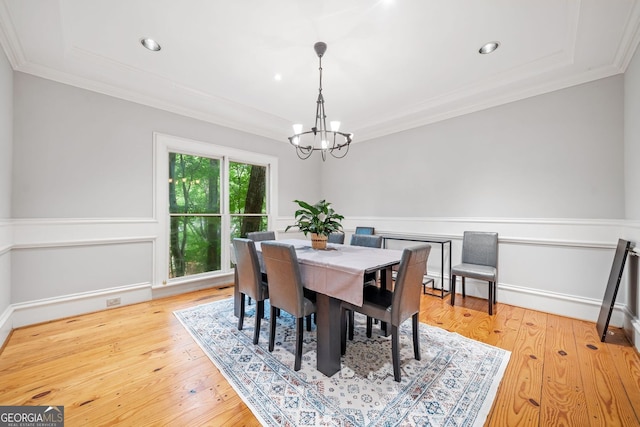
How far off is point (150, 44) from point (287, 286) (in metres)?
2.65

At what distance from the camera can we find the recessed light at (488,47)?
249cm

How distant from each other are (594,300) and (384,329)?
7.67 ft

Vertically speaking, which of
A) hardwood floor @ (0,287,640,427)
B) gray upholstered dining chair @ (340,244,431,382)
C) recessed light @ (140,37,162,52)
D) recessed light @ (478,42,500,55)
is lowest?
hardwood floor @ (0,287,640,427)

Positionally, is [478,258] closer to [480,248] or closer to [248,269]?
[480,248]

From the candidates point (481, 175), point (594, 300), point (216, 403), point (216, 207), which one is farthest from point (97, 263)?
point (594, 300)

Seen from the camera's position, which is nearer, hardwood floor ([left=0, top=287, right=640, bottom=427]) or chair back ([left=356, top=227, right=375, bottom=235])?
hardwood floor ([left=0, top=287, right=640, bottom=427])

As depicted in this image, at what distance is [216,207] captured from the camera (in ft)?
13.5

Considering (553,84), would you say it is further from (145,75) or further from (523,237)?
(145,75)

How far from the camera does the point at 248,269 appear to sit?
2.39 meters

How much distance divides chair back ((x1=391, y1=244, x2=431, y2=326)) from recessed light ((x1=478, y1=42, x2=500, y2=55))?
7.03ft

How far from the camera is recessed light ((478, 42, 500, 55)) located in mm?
2486

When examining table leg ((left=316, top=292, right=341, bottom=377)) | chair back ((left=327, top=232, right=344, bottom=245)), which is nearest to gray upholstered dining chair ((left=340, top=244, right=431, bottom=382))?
table leg ((left=316, top=292, right=341, bottom=377))

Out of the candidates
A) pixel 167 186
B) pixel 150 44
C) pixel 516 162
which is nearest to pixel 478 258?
pixel 516 162

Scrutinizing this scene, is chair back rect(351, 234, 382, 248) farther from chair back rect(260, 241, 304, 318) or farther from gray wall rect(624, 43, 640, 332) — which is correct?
gray wall rect(624, 43, 640, 332)
